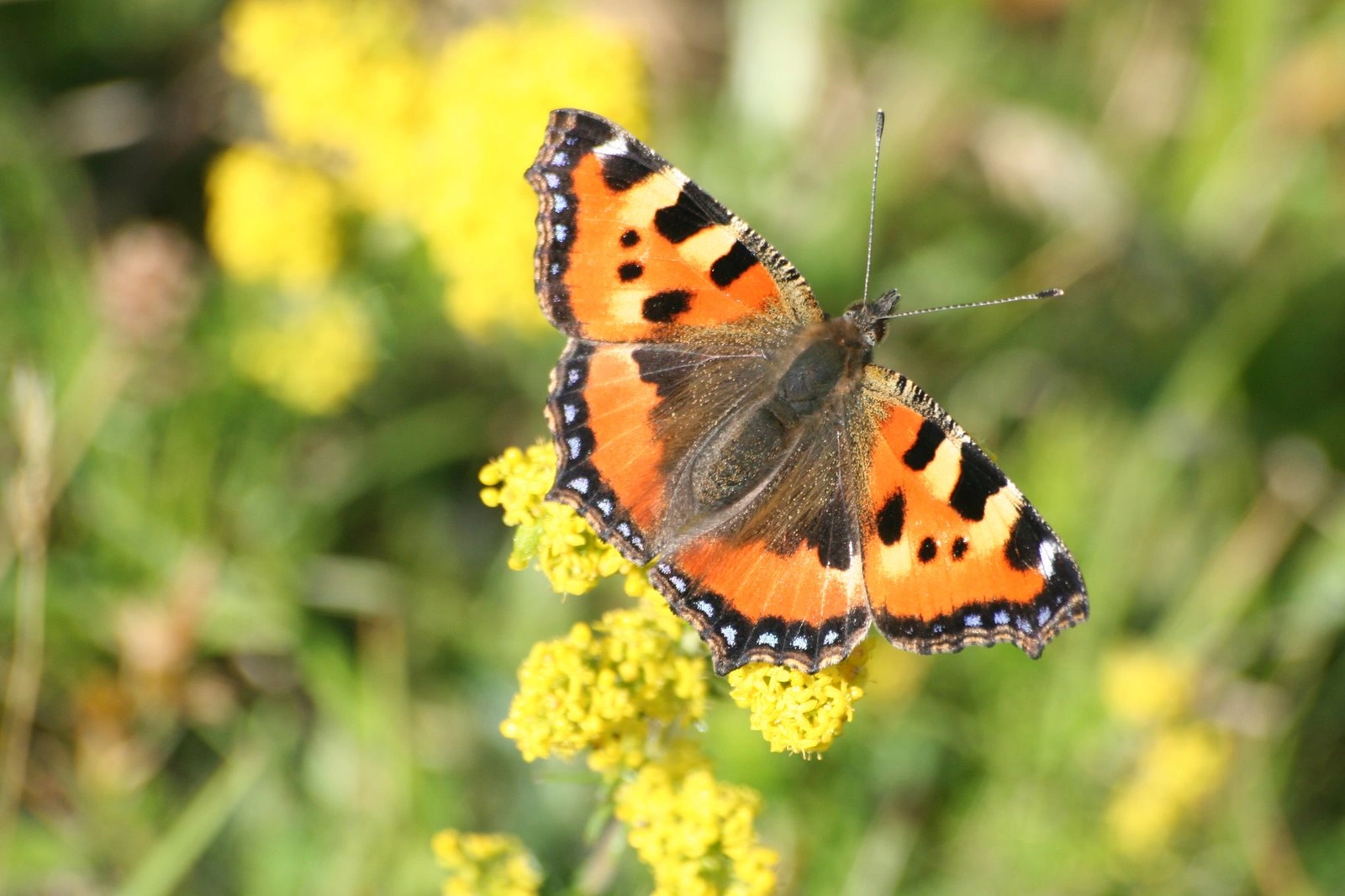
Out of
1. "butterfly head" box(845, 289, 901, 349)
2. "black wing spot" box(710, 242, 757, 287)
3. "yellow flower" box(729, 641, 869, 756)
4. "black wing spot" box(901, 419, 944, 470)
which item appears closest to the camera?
"yellow flower" box(729, 641, 869, 756)

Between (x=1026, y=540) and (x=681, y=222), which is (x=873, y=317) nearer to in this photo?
(x=681, y=222)

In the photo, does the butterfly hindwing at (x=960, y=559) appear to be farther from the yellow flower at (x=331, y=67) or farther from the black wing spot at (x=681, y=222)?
the yellow flower at (x=331, y=67)

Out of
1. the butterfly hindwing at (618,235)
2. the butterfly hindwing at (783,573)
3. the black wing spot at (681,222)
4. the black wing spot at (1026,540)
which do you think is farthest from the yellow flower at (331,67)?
the black wing spot at (1026,540)

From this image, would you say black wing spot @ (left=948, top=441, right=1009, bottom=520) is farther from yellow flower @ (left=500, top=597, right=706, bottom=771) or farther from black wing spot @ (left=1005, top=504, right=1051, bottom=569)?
yellow flower @ (left=500, top=597, right=706, bottom=771)

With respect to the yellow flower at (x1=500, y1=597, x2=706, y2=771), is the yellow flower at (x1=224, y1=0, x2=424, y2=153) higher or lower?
higher

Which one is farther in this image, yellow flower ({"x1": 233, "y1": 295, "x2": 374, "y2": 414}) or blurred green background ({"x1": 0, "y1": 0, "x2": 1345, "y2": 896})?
yellow flower ({"x1": 233, "y1": 295, "x2": 374, "y2": 414})

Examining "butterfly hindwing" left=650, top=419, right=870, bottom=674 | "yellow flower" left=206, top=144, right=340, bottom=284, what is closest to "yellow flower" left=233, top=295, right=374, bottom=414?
"yellow flower" left=206, top=144, right=340, bottom=284

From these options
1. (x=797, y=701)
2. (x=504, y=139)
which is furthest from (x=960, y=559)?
(x=504, y=139)
